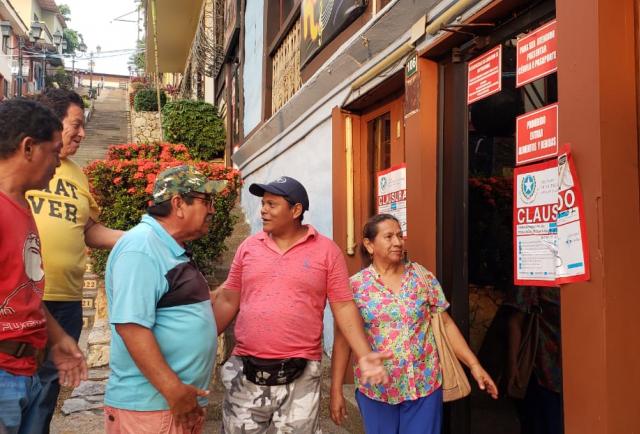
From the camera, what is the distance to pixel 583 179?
2.39 m

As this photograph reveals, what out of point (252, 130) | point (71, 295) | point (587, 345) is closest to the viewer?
point (587, 345)

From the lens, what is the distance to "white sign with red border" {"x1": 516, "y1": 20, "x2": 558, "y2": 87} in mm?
2828

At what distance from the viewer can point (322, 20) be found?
614 cm

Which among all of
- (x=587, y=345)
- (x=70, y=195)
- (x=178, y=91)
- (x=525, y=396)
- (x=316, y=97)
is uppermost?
(x=178, y=91)

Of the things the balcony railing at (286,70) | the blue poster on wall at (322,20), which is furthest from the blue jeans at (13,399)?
the balcony railing at (286,70)

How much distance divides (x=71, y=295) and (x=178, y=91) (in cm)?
2508

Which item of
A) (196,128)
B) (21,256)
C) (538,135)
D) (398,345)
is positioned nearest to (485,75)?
(538,135)

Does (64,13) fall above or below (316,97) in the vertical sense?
above

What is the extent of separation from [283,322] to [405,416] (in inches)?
33.6

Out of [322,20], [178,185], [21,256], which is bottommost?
[21,256]

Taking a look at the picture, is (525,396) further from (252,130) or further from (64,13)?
(64,13)

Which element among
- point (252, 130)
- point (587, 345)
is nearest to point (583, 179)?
point (587, 345)

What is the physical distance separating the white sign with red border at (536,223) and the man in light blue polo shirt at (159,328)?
1.70 metres

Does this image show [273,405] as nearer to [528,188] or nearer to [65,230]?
[65,230]
